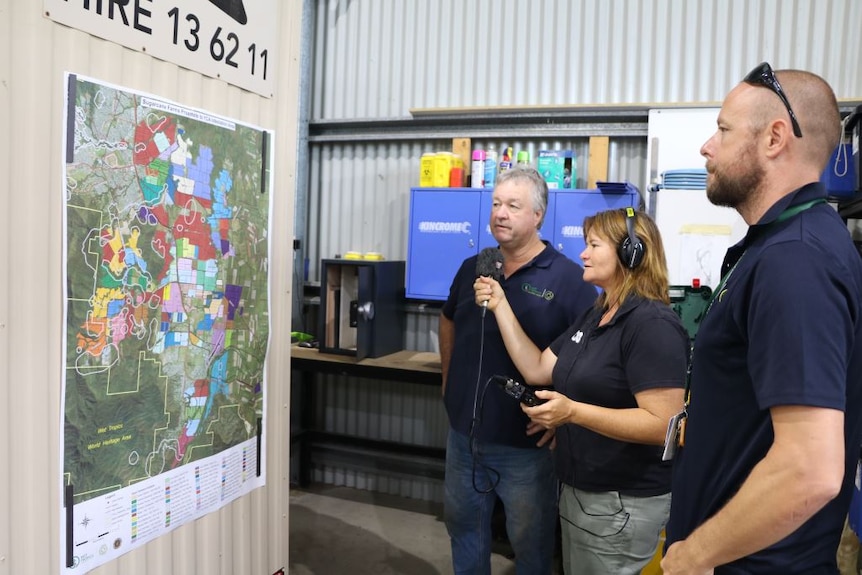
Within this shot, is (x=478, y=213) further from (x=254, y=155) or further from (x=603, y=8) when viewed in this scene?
(x=254, y=155)

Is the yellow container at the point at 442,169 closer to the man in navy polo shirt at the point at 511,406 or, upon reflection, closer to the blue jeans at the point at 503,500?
the man in navy polo shirt at the point at 511,406

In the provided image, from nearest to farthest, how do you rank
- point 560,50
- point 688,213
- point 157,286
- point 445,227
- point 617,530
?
point 157,286 < point 617,530 < point 688,213 < point 445,227 < point 560,50

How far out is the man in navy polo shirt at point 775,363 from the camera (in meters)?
0.94

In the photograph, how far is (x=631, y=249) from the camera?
184cm

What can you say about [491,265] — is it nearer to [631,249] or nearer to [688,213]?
[631,249]

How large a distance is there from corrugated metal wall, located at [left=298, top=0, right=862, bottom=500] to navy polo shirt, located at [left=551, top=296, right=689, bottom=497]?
234 cm

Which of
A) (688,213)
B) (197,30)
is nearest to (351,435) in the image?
(688,213)

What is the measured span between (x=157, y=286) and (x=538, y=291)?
1.42 meters

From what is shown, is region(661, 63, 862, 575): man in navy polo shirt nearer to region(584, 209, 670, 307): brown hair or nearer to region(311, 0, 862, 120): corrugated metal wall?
region(584, 209, 670, 307): brown hair

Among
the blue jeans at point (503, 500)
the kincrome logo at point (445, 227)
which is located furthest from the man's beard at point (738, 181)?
the kincrome logo at point (445, 227)

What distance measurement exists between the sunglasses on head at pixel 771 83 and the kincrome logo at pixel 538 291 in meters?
1.25

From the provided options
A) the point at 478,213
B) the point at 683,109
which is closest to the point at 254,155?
the point at 478,213

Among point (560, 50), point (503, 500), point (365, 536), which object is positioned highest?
point (560, 50)

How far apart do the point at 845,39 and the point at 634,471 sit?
3.21 meters
